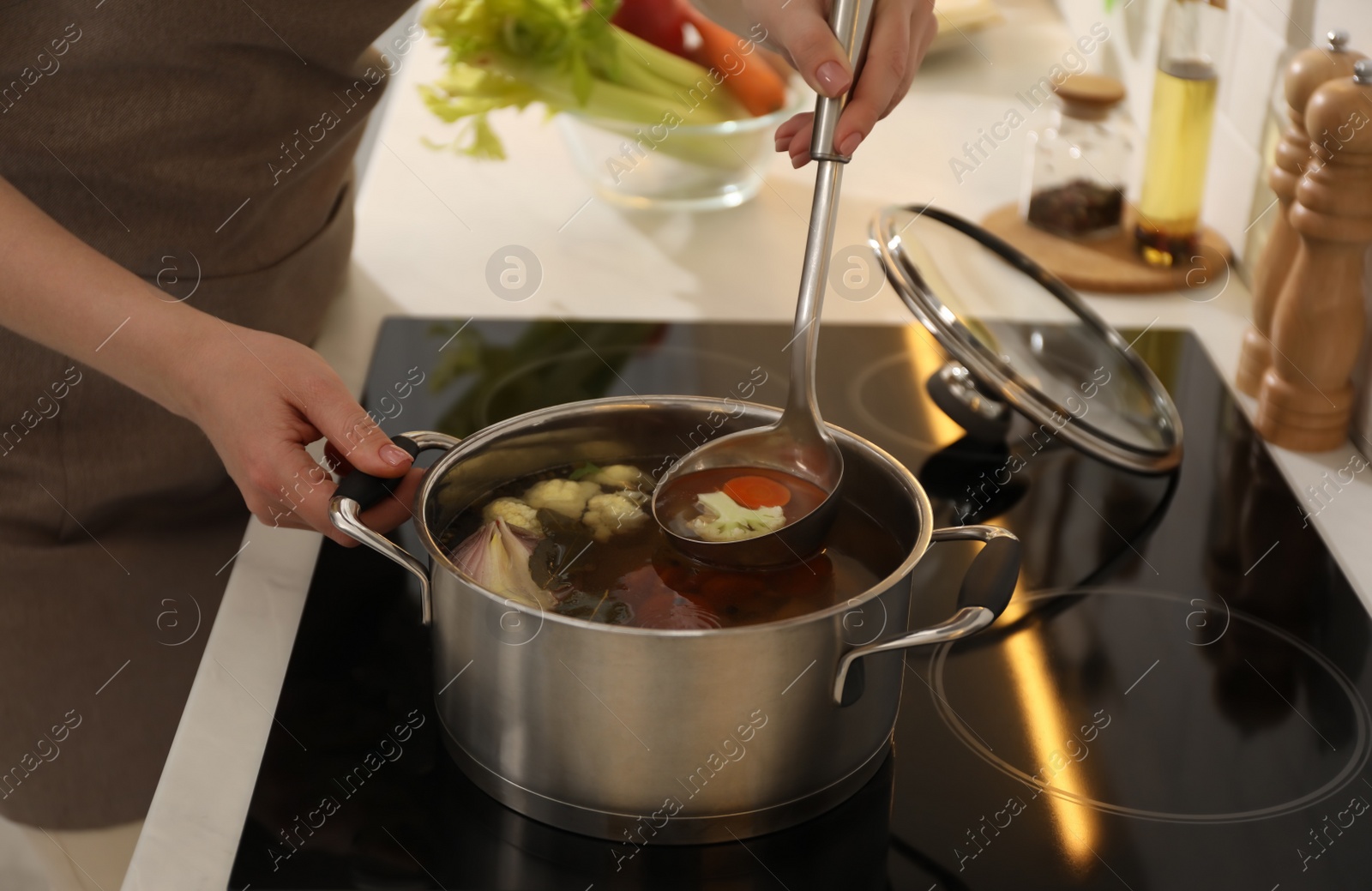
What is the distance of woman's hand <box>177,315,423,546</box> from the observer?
28.6 inches

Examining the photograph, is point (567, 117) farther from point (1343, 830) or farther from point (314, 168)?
point (1343, 830)

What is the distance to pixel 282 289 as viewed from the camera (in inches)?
41.7

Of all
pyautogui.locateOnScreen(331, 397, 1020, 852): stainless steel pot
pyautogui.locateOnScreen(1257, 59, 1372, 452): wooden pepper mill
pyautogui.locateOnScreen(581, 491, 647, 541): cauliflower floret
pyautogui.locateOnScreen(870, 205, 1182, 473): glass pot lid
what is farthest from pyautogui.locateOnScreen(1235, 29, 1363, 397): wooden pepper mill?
pyautogui.locateOnScreen(581, 491, 647, 541): cauliflower floret

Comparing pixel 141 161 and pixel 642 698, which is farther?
pixel 141 161

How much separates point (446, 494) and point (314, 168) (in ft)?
1.43

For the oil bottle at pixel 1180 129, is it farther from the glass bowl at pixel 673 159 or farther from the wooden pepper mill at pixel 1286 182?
the glass bowl at pixel 673 159

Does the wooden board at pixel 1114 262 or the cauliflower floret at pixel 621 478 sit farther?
the wooden board at pixel 1114 262

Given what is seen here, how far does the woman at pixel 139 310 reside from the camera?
0.79 meters

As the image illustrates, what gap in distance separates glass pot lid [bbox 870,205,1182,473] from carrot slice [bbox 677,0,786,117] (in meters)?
0.36

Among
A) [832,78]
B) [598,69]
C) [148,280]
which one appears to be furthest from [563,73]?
[832,78]

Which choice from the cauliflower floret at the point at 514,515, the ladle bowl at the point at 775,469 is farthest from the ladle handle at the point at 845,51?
the cauliflower floret at the point at 514,515

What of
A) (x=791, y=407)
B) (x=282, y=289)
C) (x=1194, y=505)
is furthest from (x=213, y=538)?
(x=1194, y=505)

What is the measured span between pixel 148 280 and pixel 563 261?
0.46 m

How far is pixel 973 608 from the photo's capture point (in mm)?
619
